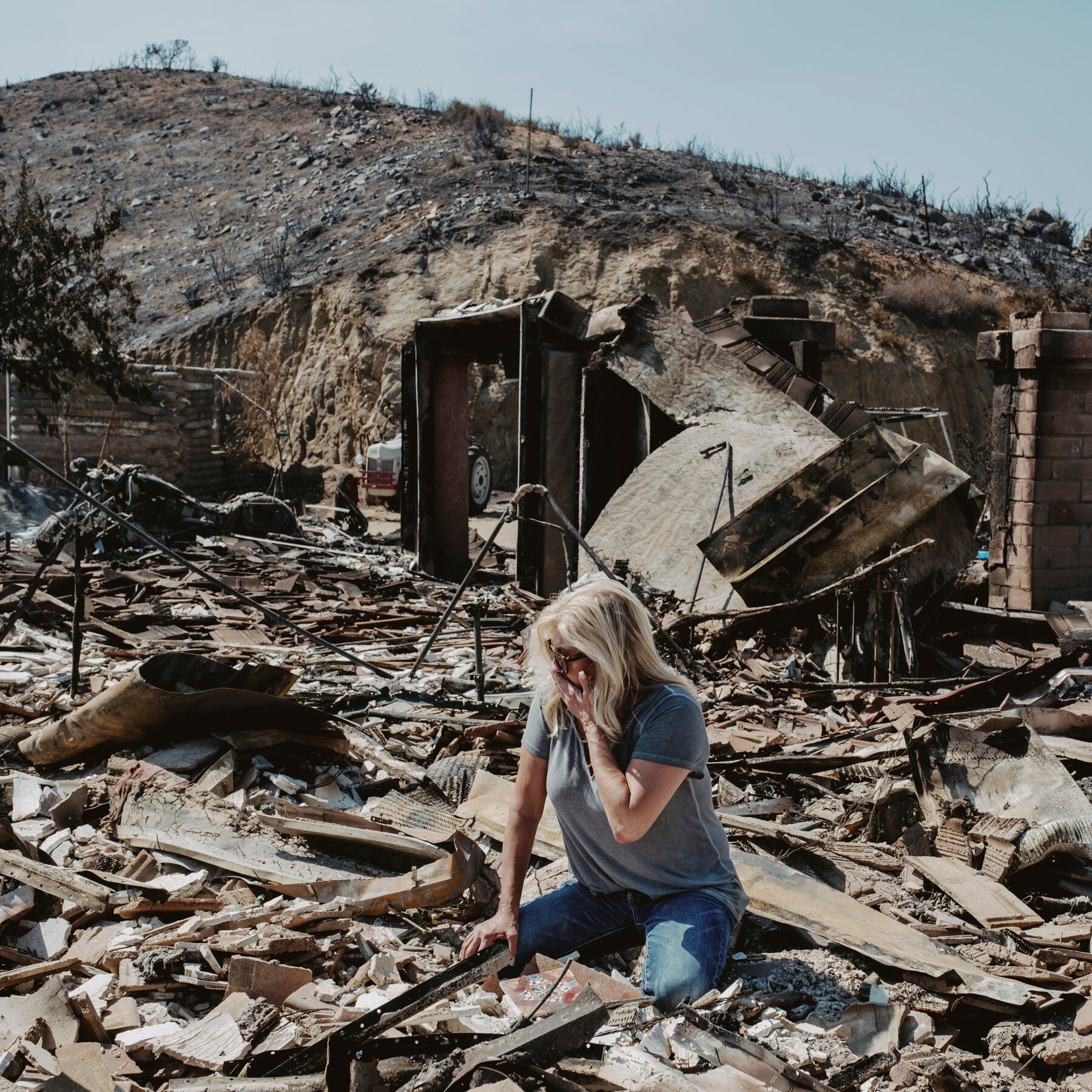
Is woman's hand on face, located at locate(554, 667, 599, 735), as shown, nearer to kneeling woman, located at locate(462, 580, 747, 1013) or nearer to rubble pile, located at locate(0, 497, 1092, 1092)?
kneeling woman, located at locate(462, 580, 747, 1013)

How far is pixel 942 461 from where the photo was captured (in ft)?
26.5

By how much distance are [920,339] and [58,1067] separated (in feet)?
82.7

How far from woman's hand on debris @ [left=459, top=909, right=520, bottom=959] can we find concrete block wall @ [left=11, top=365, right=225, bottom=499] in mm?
19436

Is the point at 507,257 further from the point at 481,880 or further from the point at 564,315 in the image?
the point at 481,880

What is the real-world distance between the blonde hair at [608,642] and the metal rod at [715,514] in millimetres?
5236

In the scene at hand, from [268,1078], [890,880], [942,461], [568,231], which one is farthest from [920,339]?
[268,1078]

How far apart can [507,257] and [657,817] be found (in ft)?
79.2

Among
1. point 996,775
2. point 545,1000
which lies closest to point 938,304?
point 996,775

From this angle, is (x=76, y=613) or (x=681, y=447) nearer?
(x=76, y=613)

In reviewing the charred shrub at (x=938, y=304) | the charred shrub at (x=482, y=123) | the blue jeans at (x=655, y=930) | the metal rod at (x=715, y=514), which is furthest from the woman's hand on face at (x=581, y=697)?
the charred shrub at (x=482, y=123)

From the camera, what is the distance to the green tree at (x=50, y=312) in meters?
18.6

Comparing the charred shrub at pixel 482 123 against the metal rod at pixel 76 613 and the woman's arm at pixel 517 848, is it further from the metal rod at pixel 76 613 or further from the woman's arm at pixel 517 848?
the woman's arm at pixel 517 848

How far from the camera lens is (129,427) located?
2069cm

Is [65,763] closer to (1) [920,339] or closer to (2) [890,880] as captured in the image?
(2) [890,880]
